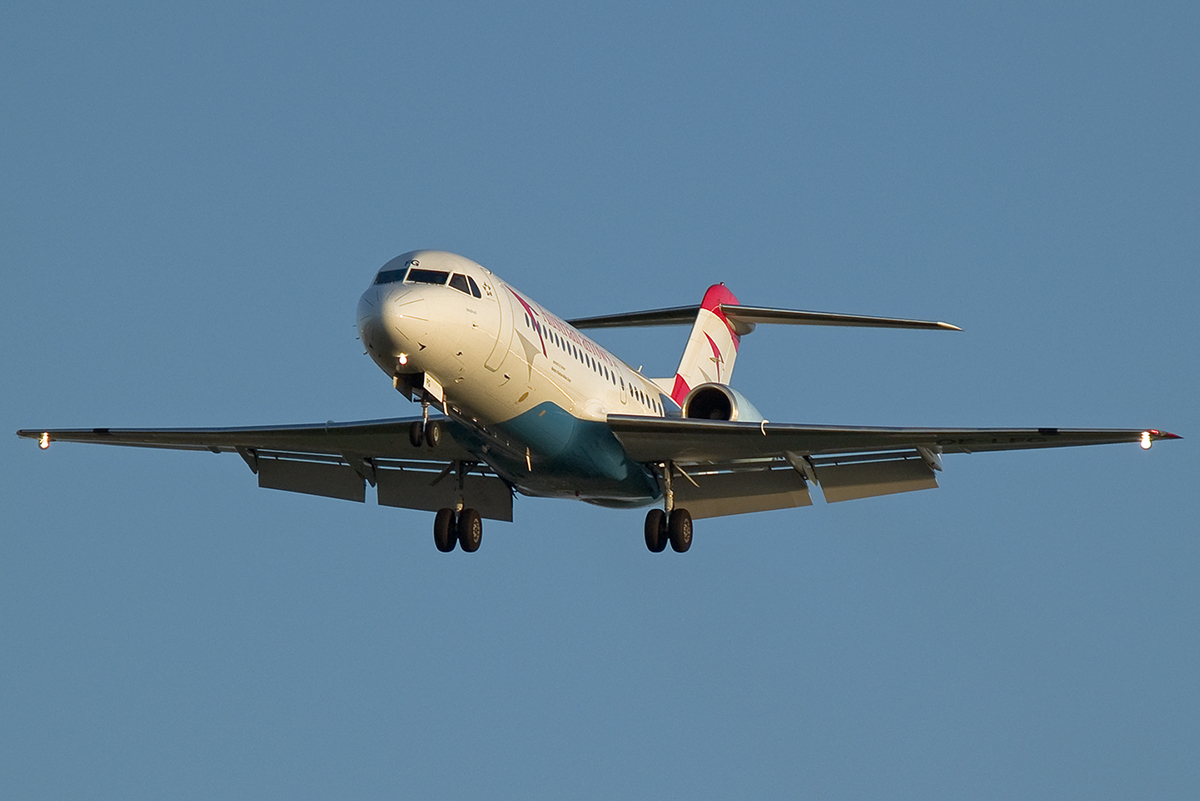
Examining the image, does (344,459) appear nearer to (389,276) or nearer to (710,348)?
(389,276)

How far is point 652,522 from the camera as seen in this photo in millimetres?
25672

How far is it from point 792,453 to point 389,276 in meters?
6.78

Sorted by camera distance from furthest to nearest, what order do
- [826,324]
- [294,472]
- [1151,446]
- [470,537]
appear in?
[826,324]
[294,472]
[470,537]
[1151,446]

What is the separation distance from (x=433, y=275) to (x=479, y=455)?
340cm

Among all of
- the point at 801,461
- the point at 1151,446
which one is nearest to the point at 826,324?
the point at 801,461

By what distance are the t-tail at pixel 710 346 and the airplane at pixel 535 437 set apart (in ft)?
0.45

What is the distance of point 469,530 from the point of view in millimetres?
25438

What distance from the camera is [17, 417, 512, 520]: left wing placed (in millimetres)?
25781

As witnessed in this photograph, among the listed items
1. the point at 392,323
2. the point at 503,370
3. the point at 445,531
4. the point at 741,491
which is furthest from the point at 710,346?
the point at 392,323

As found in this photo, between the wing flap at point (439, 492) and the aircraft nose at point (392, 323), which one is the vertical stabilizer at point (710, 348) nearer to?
the wing flap at point (439, 492)

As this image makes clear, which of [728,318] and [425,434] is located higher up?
[728,318]

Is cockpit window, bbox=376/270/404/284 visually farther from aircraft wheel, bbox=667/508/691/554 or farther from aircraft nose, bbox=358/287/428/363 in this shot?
aircraft wheel, bbox=667/508/691/554

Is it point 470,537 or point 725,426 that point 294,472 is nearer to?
Answer: point 470,537

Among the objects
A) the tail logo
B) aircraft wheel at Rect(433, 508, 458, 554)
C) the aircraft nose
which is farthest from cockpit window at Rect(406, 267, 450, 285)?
the tail logo
